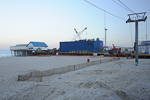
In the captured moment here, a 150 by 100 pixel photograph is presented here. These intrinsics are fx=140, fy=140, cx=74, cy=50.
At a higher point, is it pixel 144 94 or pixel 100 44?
pixel 100 44

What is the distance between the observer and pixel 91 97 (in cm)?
664

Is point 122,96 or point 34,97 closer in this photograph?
point 122,96

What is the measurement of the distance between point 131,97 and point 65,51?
219 ft

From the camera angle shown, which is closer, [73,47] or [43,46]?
[73,47]

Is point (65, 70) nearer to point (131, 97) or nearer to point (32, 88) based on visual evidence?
point (32, 88)

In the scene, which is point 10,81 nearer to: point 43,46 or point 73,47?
point 73,47

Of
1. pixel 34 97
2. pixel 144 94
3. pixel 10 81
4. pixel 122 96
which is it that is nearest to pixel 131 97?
pixel 122 96

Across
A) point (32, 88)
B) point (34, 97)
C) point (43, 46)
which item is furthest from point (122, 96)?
point (43, 46)

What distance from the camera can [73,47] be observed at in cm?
7106

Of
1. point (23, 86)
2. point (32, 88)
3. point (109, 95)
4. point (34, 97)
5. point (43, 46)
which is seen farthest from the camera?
point (43, 46)

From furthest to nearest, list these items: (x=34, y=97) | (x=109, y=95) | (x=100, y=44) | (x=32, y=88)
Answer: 1. (x=100, y=44)
2. (x=32, y=88)
3. (x=34, y=97)
4. (x=109, y=95)

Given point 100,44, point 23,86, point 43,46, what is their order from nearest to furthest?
point 23,86
point 100,44
point 43,46

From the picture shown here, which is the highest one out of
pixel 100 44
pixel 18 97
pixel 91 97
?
pixel 100 44

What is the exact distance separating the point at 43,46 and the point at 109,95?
78.8 m
